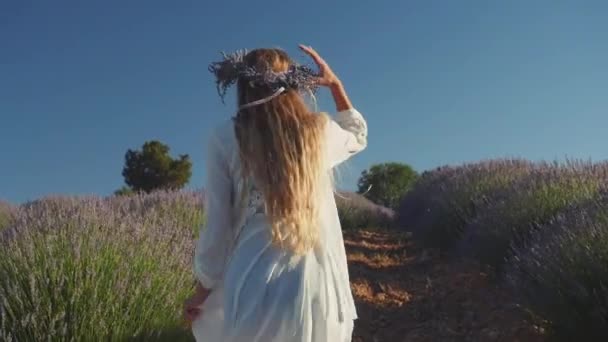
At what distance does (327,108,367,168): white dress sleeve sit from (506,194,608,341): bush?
1.45 m

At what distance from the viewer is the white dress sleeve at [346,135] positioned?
3.09 m

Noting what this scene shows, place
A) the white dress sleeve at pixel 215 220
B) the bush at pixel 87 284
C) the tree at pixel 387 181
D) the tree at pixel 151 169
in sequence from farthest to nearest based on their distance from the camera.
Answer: the tree at pixel 151 169 → the tree at pixel 387 181 → the bush at pixel 87 284 → the white dress sleeve at pixel 215 220

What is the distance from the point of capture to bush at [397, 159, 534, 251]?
29.9ft

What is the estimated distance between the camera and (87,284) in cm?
398

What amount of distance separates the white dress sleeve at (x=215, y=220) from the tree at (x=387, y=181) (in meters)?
18.6

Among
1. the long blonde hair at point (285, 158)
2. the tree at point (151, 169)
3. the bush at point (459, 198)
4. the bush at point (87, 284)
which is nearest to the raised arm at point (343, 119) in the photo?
the long blonde hair at point (285, 158)

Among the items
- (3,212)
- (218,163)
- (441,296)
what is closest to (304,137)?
(218,163)

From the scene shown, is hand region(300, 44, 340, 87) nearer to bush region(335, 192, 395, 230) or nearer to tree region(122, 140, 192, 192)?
bush region(335, 192, 395, 230)

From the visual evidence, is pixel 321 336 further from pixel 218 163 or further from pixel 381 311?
pixel 381 311

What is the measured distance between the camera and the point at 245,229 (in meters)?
2.83

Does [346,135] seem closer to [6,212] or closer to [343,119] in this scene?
[343,119]

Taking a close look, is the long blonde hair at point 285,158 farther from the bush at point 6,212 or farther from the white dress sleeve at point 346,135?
the bush at point 6,212

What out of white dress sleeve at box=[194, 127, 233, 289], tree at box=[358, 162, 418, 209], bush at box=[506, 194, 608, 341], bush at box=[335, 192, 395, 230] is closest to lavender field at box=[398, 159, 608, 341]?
bush at box=[506, 194, 608, 341]

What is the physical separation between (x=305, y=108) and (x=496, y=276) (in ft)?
14.1
